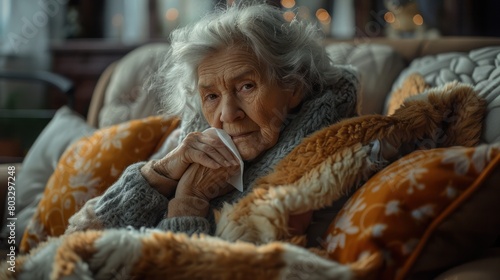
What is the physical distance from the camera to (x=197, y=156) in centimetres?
107

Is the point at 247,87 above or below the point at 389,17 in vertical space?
above

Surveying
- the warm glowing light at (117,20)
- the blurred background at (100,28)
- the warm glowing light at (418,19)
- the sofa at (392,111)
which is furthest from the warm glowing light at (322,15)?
the sofa at (392,111)

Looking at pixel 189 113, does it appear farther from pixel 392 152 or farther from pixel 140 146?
pixel 392 152

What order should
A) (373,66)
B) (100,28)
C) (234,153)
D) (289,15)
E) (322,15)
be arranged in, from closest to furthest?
(234,153) < (289,15) < (373,66) < (322,15) < (100,28)

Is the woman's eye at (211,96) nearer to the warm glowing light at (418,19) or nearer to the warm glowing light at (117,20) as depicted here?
the warm glowing light at (418,19)

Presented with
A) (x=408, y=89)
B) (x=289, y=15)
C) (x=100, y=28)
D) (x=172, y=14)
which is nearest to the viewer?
(x=289, y=15)

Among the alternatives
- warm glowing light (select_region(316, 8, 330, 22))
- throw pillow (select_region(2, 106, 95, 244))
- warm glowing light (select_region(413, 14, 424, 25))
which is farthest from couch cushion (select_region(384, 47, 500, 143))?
warm glowing light (select_region(316, 8, 330, 22))

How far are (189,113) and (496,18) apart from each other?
2168 millimetres

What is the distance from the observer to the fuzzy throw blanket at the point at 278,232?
82 centimetres

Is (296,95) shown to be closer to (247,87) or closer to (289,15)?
(247,87)

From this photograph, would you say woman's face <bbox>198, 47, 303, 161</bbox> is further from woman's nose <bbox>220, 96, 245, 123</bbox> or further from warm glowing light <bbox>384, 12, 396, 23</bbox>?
warm glowing light <bbox>384, 12, 396, 23</bbox>

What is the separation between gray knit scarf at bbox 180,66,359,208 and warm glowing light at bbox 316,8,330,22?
6.71 ft

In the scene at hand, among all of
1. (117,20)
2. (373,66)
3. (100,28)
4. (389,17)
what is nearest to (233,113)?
(373,66)

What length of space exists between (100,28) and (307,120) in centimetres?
269
